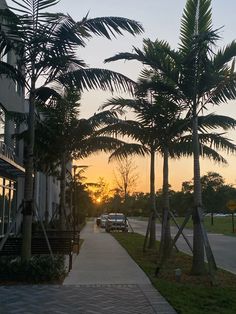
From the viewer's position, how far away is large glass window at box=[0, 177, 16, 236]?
74.3ft

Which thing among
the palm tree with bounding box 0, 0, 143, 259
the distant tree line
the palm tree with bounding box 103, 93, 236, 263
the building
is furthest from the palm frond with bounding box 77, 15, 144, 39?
the distant tree line

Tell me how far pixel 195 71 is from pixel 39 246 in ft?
22.9

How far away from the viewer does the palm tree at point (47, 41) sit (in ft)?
40.8

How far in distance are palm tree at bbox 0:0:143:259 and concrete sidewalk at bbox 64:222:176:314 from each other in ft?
5.97

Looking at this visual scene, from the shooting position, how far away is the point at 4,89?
22688 mm

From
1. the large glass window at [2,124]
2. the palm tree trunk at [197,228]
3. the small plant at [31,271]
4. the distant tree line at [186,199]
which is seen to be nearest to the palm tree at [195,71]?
the palm tree trunk at [197,228]

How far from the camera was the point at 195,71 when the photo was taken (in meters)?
13.7

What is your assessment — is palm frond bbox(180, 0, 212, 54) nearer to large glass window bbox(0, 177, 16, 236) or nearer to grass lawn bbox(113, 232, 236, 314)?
grass lawn bbox(113, 232, 236, 314)

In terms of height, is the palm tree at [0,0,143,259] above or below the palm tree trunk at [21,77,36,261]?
above

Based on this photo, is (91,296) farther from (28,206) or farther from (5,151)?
(5,151)

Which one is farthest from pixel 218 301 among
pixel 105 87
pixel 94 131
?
pixel 94 131

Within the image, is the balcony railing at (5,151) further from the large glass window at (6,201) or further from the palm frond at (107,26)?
the palm frond at (107,26)

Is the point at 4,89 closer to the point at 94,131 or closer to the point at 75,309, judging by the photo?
the point at 94,131

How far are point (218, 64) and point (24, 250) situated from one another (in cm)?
661
